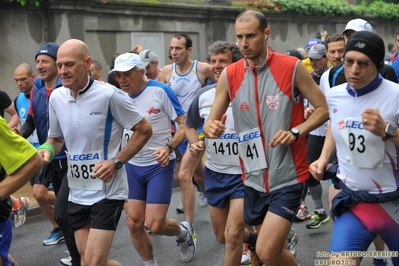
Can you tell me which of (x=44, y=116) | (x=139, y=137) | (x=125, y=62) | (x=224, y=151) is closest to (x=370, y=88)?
(x=139, y=137)

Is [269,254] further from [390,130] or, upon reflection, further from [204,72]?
[204,72]

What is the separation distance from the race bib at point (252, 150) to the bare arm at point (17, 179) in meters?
1.62

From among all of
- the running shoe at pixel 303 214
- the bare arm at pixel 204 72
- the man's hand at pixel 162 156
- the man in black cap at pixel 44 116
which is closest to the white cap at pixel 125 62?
the man in black cap at pixel 44 116

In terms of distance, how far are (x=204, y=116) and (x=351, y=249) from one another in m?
2.25

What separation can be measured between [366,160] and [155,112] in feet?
9.64

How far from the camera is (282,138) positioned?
4809mm

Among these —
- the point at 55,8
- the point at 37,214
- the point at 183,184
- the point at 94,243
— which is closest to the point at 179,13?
the point at 55,8

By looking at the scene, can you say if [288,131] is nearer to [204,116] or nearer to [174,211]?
[204,116]

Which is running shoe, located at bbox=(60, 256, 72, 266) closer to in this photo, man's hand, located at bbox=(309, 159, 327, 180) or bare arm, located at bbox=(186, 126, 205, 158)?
bare arm, located at bbox=(186, 126, 205, 158)

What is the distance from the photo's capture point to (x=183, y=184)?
8.38 meters

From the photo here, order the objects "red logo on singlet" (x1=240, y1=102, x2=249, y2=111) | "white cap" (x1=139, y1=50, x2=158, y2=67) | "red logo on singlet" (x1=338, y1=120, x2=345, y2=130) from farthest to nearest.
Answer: "white cap" (x1=139, y1=50, x2=158, y2=67)
"red logo on singlet" (x1=240, y1=102, x2=249, y2=111)
"red logo on singlet" (x1=338, y1=120, x2=345, y2=130)

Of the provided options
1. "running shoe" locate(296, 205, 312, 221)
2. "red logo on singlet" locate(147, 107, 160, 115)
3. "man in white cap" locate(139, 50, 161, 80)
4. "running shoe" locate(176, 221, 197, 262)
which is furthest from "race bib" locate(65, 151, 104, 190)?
"man in white cap" locate(139, 50, 161, 80)

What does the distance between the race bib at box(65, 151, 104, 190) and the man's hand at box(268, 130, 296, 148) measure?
1410 mm

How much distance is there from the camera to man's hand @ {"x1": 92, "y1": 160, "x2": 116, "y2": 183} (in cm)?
530
